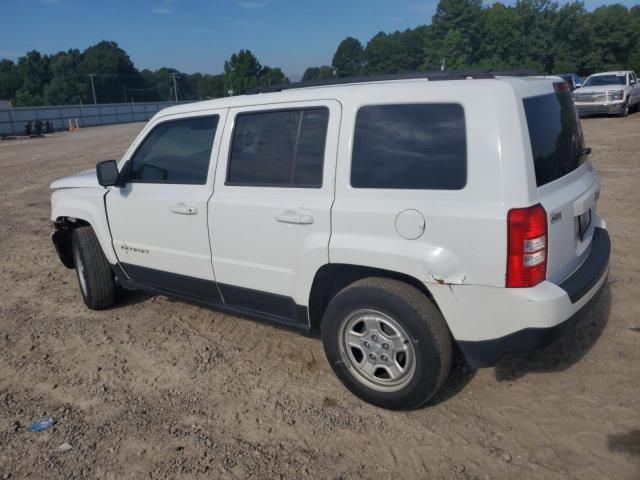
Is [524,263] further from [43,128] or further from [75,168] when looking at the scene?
[43,128]

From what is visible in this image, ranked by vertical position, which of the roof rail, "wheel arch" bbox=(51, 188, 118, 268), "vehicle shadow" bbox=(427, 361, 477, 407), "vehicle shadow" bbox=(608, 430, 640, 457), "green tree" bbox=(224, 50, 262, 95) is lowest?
"vehicle shadow" bbox=(608, 430, 640, 457)

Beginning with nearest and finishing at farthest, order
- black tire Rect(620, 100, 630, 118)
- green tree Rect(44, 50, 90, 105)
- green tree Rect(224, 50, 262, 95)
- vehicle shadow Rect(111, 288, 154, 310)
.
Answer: vehicle shadow Rect(111, 288, 154, 310)
black tire Rect(620, 100, 630, 118)
green tree Rect(224, 50, 262, 95)
green tree Rect(44, 50, 90, 105)

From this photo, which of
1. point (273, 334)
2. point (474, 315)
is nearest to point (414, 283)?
point (474, 315)

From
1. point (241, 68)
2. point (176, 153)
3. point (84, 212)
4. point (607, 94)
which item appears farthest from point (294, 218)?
point (241, 68)

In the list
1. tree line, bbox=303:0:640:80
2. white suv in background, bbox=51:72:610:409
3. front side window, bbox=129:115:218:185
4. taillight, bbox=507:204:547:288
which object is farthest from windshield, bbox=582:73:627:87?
tree line, bbox=303:0:640:80

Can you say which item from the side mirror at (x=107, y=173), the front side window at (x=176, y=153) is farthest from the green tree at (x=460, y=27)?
the side mirror at (x=107, y=173)

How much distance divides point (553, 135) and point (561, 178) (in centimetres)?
25

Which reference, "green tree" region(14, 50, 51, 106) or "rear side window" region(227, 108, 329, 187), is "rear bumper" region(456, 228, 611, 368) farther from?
"green tree" region(14, 50, 51, 106)

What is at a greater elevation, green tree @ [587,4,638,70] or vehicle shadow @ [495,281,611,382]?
green tree @ [587,4,638,70]

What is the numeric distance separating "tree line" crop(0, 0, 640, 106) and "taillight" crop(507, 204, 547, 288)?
66.8 metres

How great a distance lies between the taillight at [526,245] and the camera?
2.65m

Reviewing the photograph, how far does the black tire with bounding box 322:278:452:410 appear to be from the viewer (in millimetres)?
2973

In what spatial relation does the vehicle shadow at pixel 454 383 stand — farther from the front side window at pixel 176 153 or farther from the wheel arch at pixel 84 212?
the wheel arch at pixel 84 212

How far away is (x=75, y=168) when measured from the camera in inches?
634
